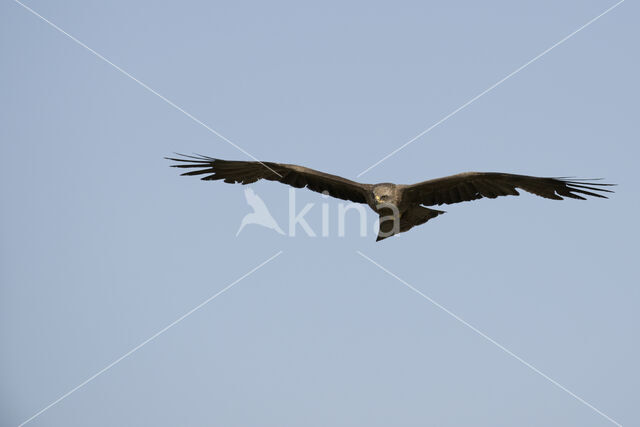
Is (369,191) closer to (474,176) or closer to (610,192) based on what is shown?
(474,176)

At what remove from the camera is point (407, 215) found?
18359 millimetres

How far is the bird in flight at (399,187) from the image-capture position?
1819 centimetres

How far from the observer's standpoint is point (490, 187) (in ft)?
61.2

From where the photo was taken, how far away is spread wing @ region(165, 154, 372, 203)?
760 inches

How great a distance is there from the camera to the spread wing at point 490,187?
18.4 meters

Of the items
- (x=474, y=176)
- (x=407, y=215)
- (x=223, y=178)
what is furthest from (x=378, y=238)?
(x=223, y=178)

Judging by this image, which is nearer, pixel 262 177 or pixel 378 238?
pixel 378 238

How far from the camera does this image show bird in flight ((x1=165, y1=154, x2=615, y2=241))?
59.7 feet

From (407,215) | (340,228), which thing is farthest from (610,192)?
(340,228)

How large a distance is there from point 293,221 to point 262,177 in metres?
1.25

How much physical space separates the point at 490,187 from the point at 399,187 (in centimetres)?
173

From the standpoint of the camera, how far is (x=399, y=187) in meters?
18.2

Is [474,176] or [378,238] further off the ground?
[474,176]

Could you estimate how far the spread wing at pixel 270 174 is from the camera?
1930cm
